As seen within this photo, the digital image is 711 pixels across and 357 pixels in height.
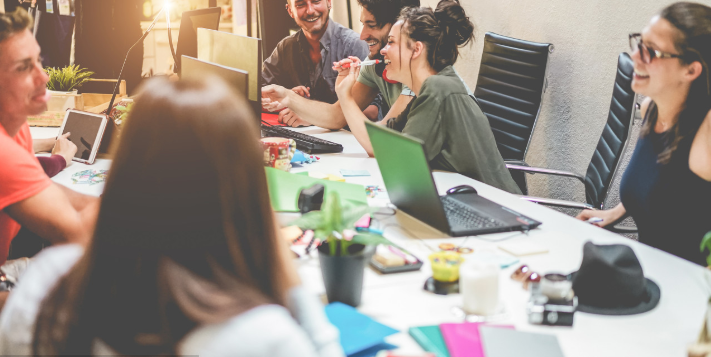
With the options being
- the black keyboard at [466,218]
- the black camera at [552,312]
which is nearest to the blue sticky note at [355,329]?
the black camera at [552,312]

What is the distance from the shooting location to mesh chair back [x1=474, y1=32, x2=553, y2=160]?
2652mm

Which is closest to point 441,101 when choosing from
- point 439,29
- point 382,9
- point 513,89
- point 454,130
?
point 454,130

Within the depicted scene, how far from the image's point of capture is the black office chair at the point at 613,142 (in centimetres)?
205

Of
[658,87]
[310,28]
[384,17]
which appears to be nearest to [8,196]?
[658,87]

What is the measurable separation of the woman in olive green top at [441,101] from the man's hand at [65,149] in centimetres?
106

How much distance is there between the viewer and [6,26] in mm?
1535

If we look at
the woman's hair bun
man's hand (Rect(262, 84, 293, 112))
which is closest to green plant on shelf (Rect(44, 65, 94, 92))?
man's hand (Rect(262, 84, 293, 112))

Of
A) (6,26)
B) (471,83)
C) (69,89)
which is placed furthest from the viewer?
(471,83)

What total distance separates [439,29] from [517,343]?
1.54 metres

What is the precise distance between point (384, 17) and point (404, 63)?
735mm

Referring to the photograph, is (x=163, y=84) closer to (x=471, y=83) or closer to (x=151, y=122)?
(x=151, y=122)

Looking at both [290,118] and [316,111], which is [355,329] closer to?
[316,111]

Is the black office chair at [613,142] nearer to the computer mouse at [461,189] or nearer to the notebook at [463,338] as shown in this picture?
the computer mouse at [461,189]

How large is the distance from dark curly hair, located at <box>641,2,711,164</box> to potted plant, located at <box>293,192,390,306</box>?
1008 millimetres
